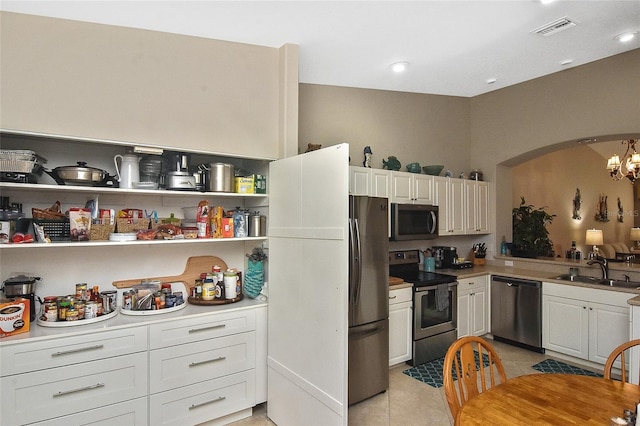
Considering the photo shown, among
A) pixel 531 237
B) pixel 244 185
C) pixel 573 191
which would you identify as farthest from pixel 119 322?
pixel 573 191

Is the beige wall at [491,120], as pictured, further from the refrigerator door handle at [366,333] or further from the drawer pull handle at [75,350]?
the drawer pull handle at [75,350]

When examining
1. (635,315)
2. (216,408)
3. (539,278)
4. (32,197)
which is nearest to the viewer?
(32,197)

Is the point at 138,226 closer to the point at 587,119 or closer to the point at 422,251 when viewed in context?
the point at 422,251

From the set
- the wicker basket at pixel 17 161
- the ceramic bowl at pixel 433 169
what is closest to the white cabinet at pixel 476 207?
the ceramic bowl at pixel 433 169

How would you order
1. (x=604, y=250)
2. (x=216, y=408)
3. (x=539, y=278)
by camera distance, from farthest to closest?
(x=604, y=250), (x=539, y=278), (x=216, y=408)

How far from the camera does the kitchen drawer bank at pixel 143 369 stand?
2041mm

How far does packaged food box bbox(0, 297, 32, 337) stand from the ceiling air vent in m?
4.05

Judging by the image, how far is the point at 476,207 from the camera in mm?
4930

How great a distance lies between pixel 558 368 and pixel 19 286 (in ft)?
15.3

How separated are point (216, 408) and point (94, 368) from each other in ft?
2.88

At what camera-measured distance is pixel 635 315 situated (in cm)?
286

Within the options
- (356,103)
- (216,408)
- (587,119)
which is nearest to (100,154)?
(216,408)

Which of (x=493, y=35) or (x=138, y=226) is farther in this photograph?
(x=493, y=35)

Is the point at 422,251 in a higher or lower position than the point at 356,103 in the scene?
lower
